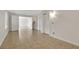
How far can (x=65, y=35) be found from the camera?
6.10 ft

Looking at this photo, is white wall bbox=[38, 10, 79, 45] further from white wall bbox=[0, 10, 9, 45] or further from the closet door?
white wall bbox=[0, 10, 9, 45]

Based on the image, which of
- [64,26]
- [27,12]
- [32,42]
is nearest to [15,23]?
[27,12]

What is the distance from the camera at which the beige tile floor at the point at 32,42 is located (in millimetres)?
1796

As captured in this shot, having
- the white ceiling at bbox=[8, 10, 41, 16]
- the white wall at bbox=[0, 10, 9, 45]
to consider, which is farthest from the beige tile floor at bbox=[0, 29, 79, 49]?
the white ceiling at bbox=[8, 10, 41, 16]

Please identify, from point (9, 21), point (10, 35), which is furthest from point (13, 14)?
point (10, 35)

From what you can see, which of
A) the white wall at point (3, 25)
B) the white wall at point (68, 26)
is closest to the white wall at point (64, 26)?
the white wall at point (68, 26)

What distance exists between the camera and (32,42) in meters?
1.82

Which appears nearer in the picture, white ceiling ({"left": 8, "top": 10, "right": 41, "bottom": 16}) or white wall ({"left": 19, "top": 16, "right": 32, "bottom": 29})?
white ceiling ({"left": 8, "top": 10, "right": 41, "bottom": 16})

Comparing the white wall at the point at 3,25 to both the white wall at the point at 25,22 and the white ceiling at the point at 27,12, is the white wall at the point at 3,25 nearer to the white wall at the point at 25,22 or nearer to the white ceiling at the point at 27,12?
the white ceiling at the point at 27,12

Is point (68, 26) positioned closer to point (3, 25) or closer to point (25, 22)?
point (25, 22)

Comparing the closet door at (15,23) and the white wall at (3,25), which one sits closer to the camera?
the white wall at (3,25)

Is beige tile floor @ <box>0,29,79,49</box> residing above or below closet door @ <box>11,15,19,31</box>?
below

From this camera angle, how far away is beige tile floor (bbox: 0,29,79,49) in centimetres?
180
